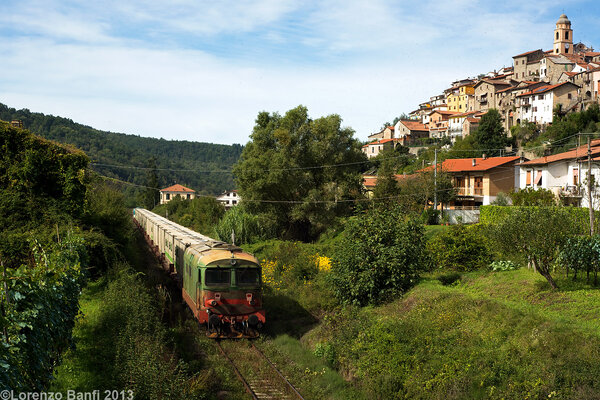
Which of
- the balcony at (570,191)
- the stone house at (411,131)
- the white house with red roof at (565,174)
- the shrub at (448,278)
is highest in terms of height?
the stone house at (411,131)

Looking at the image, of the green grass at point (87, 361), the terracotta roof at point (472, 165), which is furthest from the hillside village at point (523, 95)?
the green grass at point (87, 361)

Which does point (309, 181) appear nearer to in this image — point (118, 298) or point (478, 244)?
point (478, 244)

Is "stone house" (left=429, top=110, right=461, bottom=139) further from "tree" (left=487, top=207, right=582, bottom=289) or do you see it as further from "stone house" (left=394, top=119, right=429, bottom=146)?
"tree" (left=487, top=207, right=582, bottom=289)

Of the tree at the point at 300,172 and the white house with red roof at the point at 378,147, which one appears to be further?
the white house with red roof at the point at 378,147

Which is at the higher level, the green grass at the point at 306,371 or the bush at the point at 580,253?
the bush at the point at 580,253

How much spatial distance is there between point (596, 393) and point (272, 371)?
8.26 meters

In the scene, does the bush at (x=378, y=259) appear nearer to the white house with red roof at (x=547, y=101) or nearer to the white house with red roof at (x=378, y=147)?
the white house with red roof at (x=547, y=101)

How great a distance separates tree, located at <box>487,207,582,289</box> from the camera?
16.1 m

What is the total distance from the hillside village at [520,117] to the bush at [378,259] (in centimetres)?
1565

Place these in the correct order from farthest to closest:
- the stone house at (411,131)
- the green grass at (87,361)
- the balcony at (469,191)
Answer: the stone house at (411,131), the balcony at (469,191), the green grass at (87,361)

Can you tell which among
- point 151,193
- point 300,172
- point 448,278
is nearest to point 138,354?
point 448,278

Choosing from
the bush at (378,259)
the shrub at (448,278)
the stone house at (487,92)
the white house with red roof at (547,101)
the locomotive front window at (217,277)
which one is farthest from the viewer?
the stone house at (487,92)

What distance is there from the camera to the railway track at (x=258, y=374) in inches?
536

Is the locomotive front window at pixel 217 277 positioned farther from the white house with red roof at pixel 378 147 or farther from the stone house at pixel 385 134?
the stone house at pixel 385 134
